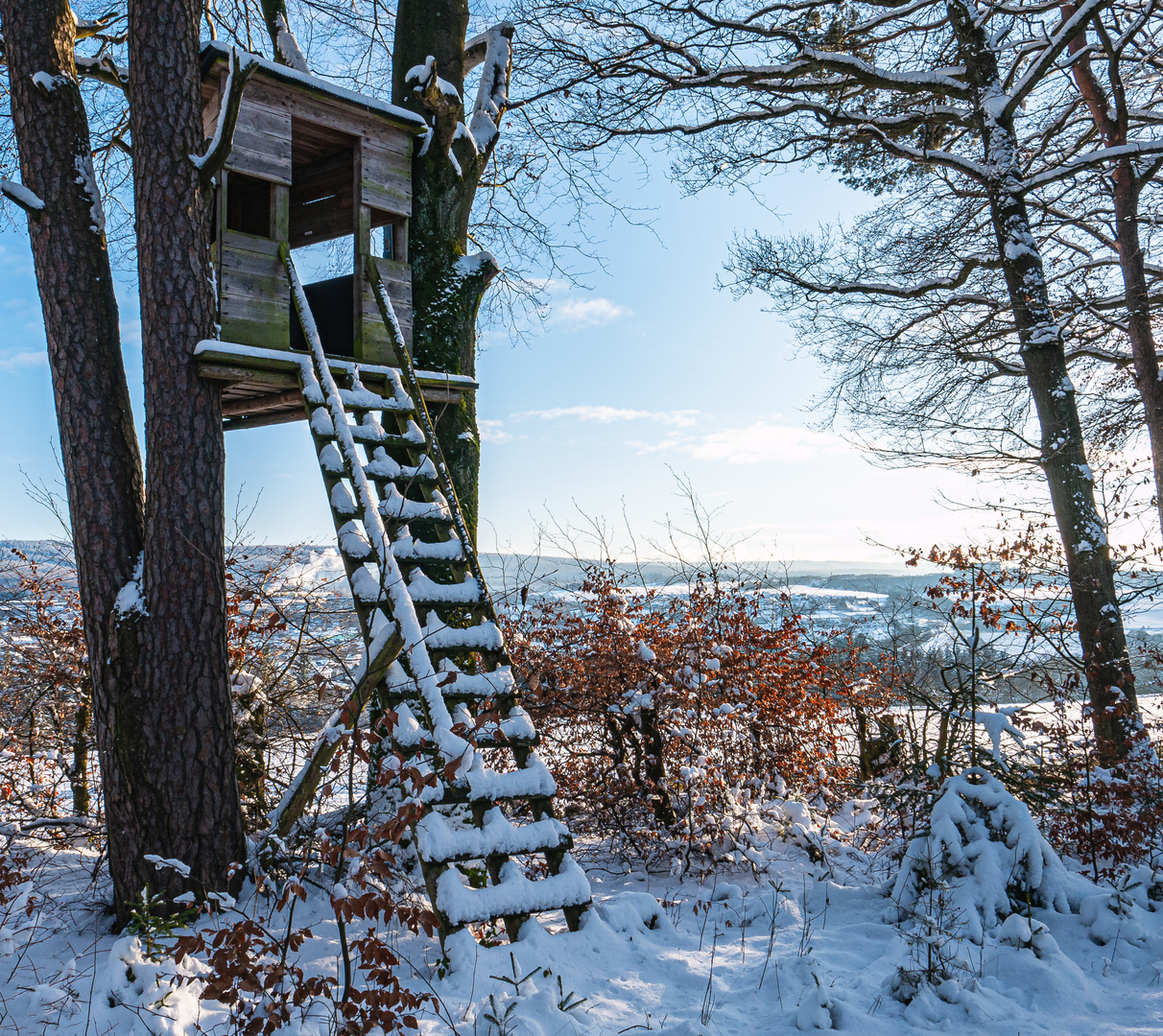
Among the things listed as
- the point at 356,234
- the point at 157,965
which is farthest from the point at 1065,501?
A: the point at 157,965

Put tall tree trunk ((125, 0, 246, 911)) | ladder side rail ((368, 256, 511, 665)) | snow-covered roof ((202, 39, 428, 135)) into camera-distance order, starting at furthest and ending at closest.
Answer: snow-covered roof ((202, 39, 428, 135))
ladder side rail ((368, 256, 511, 665))
tall tree trunk ((125, 0, 246, 911))

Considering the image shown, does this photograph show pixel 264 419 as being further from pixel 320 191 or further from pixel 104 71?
pixel 104 71

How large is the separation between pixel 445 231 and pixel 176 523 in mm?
3351

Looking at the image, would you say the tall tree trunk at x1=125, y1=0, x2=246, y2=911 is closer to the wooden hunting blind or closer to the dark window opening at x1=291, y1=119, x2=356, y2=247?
the wooden hunting blind

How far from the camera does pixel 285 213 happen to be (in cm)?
513

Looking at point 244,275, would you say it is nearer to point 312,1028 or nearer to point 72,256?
point 72,256

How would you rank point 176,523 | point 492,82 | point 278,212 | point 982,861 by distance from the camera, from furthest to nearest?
point 492,82 → point 278,212 → point 176,523 → point 982,861

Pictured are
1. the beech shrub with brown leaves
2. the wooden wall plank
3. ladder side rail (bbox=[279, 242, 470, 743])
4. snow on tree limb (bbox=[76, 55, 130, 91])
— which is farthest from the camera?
the wooden wall plank

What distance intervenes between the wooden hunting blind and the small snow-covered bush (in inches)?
168

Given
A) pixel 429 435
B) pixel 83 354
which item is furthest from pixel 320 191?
pixel 429 435

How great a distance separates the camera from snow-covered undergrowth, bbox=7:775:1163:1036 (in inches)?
107

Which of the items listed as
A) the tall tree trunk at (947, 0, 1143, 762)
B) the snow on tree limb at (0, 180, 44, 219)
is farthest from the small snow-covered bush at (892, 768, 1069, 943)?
the snow on tree limb at (0, 180, 44, 219)

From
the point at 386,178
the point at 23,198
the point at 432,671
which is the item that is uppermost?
the point at 386,178

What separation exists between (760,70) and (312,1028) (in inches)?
367
